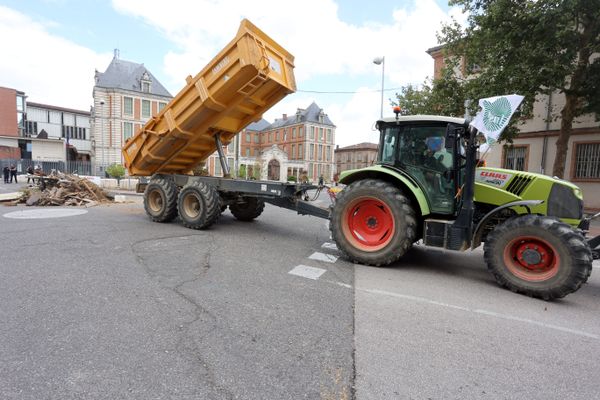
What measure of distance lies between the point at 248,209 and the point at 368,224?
13.9 feet

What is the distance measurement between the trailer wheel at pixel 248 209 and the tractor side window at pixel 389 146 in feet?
13.9

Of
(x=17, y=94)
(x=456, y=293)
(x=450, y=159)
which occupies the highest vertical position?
(x=17, y=94)

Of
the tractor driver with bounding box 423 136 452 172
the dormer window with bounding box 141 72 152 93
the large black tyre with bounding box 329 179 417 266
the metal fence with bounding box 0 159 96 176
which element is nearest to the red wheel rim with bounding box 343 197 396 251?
the large black tyre with bounding box 329 179 417 266

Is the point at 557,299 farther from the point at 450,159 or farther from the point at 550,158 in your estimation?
the point at 550,158

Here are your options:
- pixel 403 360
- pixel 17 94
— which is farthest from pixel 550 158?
pixel 17 94

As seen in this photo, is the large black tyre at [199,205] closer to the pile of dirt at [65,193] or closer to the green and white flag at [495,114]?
the green and white flag at [495,114]

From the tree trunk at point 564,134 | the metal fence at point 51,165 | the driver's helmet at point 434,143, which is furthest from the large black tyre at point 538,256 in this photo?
the metal fence at point 51,165

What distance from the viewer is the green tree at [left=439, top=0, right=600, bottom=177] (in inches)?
415

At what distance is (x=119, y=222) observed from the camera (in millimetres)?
8461

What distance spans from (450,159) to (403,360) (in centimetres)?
334

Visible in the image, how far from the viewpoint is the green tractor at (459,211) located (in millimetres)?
4266

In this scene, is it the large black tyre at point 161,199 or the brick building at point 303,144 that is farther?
the brick building at point 303,144

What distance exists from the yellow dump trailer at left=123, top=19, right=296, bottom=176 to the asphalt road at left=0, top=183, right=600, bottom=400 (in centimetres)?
312

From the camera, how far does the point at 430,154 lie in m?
5.30
